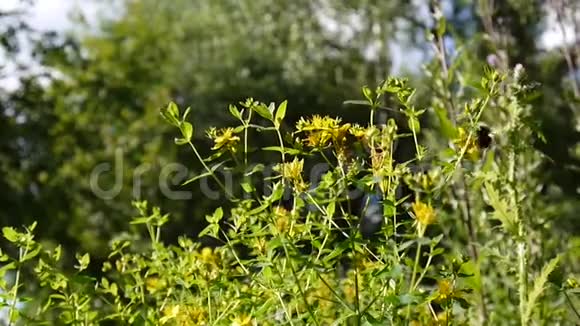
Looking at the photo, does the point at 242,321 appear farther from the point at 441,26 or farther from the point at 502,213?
the point at 441,26

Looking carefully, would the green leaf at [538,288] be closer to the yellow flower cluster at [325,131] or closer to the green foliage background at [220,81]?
the yellow flower cluster at [325,131]

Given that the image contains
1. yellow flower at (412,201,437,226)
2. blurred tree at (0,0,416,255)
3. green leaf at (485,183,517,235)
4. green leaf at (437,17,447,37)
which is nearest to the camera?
yellow flower at (412,201,437,226)

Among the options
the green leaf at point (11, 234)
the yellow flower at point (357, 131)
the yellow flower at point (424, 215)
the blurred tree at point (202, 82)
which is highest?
the yellow flower at point (357, 131)

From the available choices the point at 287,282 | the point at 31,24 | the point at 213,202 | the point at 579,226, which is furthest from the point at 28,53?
the point at 287,282

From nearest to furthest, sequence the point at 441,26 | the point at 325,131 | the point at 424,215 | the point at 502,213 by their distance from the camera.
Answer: the point at 424,215 → the point at 325,131 → the point at 502,213 → the point at 441,26

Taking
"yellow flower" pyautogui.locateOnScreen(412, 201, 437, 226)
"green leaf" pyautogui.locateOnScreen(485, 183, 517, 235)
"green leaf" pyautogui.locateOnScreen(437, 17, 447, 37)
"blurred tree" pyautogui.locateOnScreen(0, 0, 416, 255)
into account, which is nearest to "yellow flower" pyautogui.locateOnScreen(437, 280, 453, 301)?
"yellow flower" pyautogui.locateOnScreen(412, 201, 437, 226)

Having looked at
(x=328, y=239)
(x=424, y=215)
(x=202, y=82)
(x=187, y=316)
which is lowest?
(x=202, y=82)

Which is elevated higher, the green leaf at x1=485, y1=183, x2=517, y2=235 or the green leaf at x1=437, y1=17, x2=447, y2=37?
the green leaf at x1=437, y1=17, x2=447, y2=37

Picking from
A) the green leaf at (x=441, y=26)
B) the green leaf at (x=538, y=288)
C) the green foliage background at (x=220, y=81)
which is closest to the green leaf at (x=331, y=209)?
the green leaf at (x=538, y=288)

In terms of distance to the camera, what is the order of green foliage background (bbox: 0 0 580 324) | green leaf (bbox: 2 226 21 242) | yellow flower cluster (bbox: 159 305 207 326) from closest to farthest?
yellow flower cluster (bbox: 159 305 207 326) → green leaf (bbox: 2 226 21 242) → green foliage background (bbox: 0 0 580 324)

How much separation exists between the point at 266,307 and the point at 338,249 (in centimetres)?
13

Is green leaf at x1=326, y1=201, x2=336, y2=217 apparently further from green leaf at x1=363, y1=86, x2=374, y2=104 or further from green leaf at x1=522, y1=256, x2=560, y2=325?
green leaf at x1=522, y1=256, x2=560, y2=325

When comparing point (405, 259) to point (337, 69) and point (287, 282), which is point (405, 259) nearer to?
point (287, 282)

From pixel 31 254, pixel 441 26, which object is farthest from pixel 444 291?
pixel 441 26
